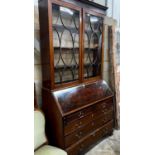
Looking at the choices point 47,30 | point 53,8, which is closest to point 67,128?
point 47,30

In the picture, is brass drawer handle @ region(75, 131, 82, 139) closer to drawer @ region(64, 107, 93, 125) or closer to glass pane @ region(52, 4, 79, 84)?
drawer @ region(64, 107, 93, 125)

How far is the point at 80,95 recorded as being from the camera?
2.01m

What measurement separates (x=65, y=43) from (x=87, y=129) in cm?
115

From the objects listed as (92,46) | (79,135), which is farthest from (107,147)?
(92,46)

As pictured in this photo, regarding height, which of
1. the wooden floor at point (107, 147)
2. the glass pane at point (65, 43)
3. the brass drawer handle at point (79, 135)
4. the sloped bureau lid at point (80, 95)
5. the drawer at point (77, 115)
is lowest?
the wooden floor at point (107, 147)

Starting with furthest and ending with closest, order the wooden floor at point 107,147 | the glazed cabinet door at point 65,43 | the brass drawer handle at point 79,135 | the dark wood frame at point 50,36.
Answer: the wooden floor at point 107,147, the brass drawer handle at point 79,135, the glazed cabinet door at point 65,43, the dark wood frame at point 50,36

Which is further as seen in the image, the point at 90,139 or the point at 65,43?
the point at 90,139

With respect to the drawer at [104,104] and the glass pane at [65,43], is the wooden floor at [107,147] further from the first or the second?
the glass pane at [65,43]

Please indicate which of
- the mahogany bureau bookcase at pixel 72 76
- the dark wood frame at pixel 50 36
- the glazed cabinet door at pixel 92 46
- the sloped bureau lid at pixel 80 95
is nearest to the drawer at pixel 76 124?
the mahogany bureau bookcase at pixel 72 76

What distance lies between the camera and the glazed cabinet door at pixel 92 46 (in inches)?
84.9

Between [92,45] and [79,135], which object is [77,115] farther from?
[92,45]
